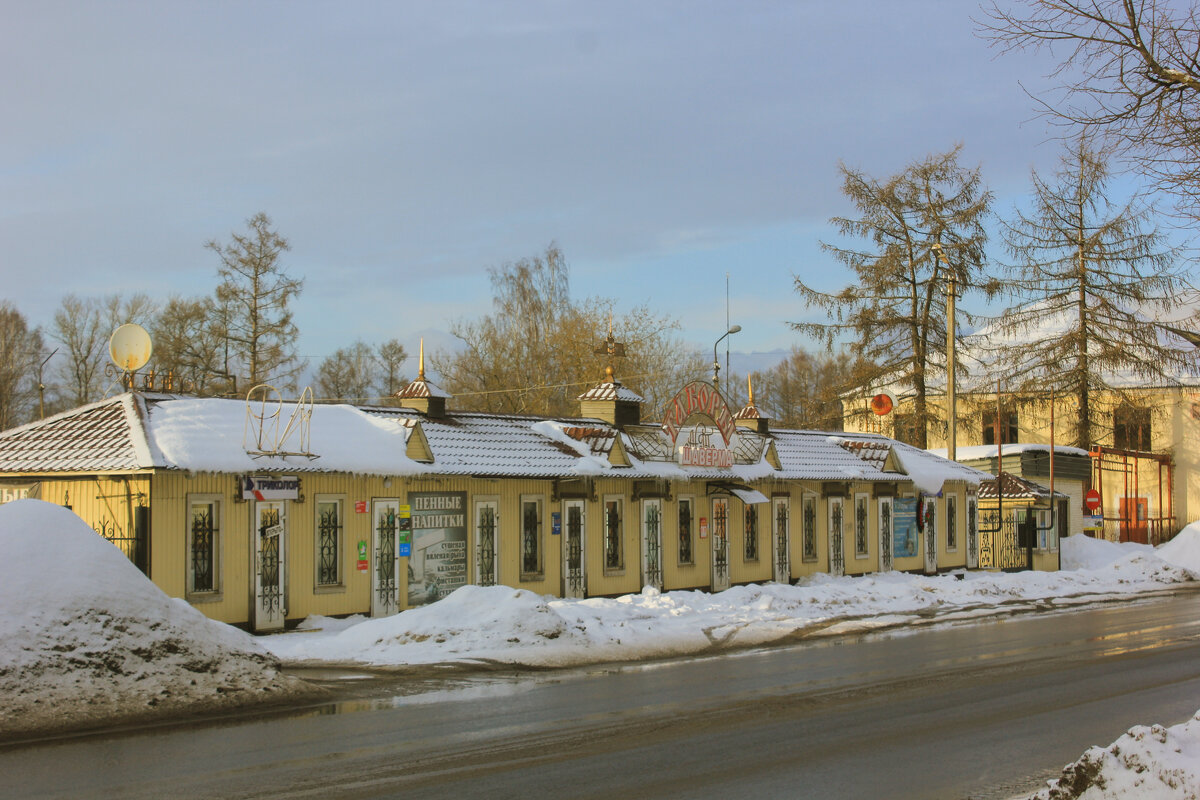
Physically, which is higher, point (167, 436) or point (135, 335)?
point (135, 335)

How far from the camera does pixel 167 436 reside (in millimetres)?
17922

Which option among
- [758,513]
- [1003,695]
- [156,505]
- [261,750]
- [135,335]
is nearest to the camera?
[261,750]

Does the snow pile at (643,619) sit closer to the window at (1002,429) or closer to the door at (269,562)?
the door at (269,562)

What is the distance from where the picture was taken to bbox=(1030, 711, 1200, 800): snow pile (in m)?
6.78

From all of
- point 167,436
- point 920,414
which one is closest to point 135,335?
point 167,436

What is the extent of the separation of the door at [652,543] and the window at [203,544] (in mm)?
10422

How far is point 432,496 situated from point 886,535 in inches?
659

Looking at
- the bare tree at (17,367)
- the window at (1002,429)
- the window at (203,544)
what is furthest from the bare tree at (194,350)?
the window at (1002,429)

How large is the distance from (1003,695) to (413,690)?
687 cm

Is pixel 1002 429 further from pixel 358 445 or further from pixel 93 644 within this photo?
pixel 93 644

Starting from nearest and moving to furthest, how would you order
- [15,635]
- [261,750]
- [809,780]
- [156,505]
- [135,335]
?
[809,780], [261,750], [15,635], [156,505], [135,335]

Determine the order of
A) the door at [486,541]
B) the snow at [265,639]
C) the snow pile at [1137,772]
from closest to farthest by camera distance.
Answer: the snow pile at [1137,772] → the snow at [265,639] → the door at [486,541]

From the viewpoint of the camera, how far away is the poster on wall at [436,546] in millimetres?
21047

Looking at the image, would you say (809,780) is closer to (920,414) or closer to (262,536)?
(262,536)
